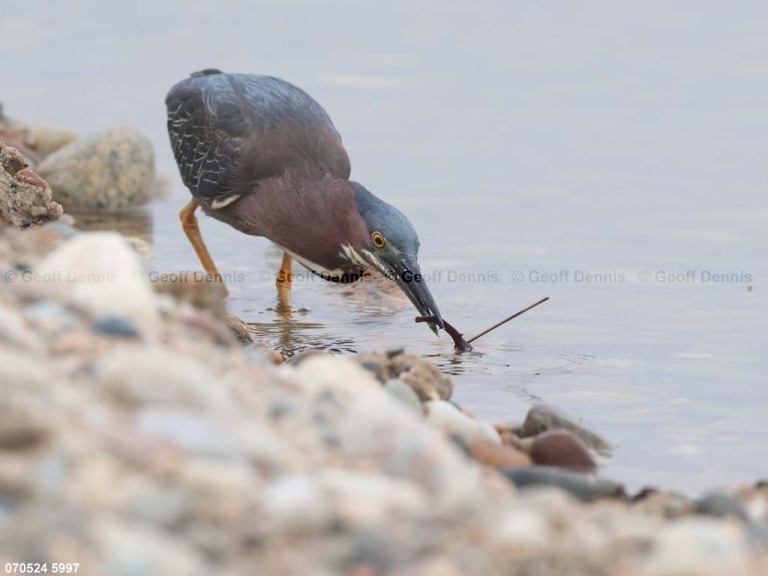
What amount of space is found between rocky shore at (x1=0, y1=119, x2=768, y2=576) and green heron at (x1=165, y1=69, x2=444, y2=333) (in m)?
3.35

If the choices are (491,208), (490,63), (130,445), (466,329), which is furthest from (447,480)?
(490,63)

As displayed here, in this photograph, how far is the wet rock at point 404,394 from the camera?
4918 mm

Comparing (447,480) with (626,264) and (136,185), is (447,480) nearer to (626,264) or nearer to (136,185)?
(626,264)

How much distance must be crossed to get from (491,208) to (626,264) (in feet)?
5.44

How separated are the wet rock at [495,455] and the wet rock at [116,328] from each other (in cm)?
135

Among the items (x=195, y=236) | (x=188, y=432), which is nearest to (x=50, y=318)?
(x=188, y=432)

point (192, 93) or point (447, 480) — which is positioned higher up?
point (192, 93)

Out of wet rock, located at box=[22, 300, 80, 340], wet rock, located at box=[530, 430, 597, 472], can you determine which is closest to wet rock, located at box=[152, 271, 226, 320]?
wet rock, located at box=[22, 300, 80, 340]

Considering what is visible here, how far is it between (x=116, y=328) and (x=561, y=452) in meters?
1.91

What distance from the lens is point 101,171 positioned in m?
11.7

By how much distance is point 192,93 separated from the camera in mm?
9102

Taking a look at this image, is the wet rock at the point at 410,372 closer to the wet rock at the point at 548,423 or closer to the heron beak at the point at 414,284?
the wet rock at the point at 548,423

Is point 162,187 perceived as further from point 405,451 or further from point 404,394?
point 405,451

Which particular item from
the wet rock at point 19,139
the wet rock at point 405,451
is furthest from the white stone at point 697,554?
the wet rock at point 19,139
